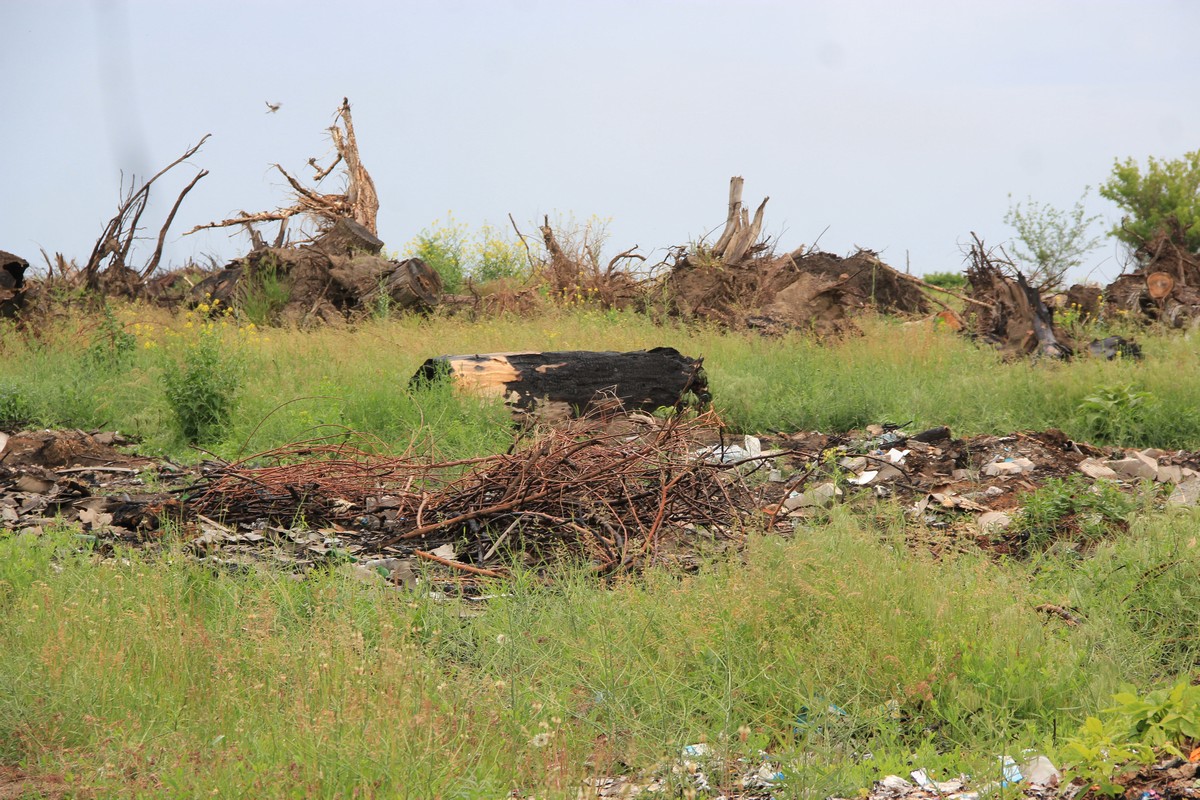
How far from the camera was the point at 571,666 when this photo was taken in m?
3.26

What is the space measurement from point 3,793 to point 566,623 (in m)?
1.81

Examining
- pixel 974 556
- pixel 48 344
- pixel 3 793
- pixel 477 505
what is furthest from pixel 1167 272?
pixel 3 793

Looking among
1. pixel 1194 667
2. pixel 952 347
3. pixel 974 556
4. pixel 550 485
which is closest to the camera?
pixel 1194 667

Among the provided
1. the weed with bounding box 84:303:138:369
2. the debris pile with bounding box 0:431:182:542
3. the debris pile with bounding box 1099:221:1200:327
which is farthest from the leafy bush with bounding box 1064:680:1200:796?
the debris pile with bounding box 1099:221:1200:327

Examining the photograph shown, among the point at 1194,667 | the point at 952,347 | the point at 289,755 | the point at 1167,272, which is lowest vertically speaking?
the point at 1194,667

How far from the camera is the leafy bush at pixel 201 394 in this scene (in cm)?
814

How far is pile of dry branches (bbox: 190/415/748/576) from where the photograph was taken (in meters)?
4.97

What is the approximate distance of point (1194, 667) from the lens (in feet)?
11.8

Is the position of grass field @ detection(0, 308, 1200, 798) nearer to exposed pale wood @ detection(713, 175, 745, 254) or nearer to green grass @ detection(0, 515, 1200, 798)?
green grass @ detection(0, 515, 1200, 798)

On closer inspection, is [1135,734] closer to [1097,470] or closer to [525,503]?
[525,503]

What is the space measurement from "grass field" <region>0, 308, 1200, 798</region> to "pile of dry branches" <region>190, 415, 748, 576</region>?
37 cm

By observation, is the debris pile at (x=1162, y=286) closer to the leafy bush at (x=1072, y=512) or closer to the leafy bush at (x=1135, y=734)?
the leafy bush at (x=1072, y=512)

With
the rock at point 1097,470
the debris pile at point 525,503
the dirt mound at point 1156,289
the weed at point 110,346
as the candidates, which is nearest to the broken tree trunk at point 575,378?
the debris pile at point 525,503

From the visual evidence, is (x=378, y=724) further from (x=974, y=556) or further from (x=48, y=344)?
(x=48, y=344)
